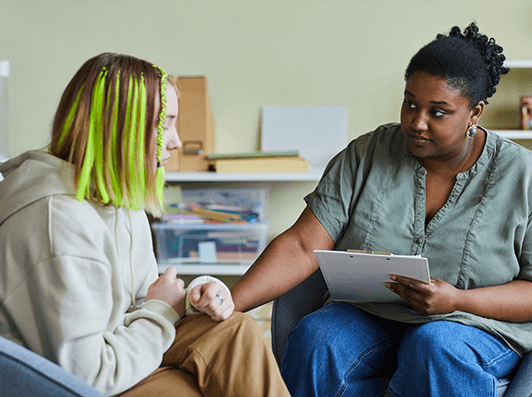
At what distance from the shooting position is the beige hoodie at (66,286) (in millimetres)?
724

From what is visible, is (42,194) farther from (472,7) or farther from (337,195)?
(472,7)

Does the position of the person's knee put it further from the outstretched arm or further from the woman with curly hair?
the outstretched arm

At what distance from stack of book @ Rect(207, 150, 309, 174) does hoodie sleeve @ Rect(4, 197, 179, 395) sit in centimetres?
145

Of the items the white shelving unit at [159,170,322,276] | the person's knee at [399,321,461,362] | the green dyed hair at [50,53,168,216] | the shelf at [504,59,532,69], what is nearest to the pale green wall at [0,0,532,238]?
the shelf at [504,59,532,69]

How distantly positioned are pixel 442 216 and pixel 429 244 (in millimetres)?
74

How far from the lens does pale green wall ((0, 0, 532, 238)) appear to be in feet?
7.93

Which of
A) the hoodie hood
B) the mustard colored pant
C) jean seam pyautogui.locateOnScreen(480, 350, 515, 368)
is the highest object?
the hoodie hood

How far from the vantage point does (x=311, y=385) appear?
3.44 ft

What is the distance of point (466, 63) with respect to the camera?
1.14 metres

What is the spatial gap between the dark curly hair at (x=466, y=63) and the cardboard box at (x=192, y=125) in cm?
122

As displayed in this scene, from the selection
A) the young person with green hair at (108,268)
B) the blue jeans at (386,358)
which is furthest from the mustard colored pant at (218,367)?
the blue jeans at (386,358)

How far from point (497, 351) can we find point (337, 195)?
19.8 inches

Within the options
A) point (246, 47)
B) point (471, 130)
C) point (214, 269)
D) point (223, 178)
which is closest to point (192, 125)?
point (223, 178)

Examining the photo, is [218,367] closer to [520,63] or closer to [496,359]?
[496,359]
